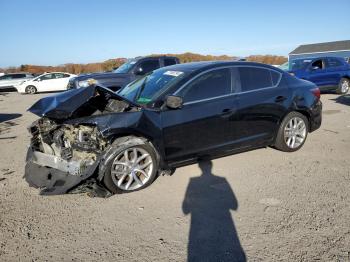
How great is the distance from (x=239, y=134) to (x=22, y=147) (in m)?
4.59

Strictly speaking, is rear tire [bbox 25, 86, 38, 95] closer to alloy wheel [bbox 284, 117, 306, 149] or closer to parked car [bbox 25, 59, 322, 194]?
parked car [bbox 25, 59, 322, 194]

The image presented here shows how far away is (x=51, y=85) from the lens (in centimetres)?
2197

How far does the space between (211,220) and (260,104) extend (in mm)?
2404

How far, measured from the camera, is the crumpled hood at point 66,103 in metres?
4.19

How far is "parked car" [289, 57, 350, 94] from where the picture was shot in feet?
43.7

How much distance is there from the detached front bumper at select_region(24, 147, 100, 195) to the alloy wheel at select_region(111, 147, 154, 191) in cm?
Result: 31

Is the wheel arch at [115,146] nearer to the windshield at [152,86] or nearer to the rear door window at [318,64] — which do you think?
the windshield at [152,86]

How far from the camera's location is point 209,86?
484cm

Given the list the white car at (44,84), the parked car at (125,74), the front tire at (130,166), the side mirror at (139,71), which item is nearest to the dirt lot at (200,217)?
the front tire at (130,166)

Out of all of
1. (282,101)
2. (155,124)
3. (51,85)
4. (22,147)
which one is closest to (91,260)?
(155,124)

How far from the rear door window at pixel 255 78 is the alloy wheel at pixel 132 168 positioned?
6.41 feet

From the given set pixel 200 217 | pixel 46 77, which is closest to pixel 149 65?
pixel 200 217

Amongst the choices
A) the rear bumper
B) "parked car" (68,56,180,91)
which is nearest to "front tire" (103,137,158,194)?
the rear bumper

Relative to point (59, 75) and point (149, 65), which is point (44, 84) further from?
point (149, 65)
